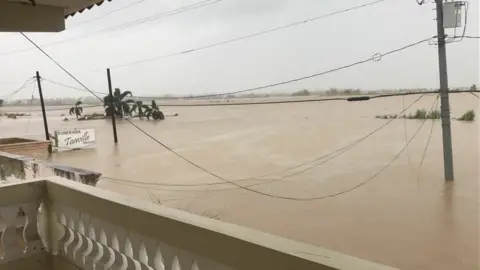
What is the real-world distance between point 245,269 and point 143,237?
372 mm

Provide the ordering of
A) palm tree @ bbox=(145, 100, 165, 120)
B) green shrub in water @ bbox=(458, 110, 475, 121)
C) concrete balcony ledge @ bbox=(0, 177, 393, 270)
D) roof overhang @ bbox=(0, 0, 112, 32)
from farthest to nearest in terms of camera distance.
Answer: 1. palm tree @ bbox=(145, 100, 165, 120)
2. green shrub in water @ bbox=(458, 110, 475, 121)
3. roof overhang @ bbox=(0, 0, 112, 32)
4. concrete balcony ledge @ bbox=(0, 177, 393, 270)

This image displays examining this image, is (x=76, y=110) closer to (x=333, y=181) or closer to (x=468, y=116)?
(x=333, y=181)

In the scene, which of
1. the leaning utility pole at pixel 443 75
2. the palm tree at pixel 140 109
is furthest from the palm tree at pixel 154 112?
the leaning utility pole at pixel 443 75

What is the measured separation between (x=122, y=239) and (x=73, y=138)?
13.6 metres

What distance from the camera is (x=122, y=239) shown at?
1194 mm

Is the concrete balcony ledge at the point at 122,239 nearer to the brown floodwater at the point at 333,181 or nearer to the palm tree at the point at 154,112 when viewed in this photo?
the brown floodwater at the point at 333,181

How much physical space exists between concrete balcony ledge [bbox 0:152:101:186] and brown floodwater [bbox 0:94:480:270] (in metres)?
1.58

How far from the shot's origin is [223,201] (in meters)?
12.8

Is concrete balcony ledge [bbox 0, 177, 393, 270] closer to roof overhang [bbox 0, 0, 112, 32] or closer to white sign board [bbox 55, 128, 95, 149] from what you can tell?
roof overhang [bbox 0, 0, 112, 32]

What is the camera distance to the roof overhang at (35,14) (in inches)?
95.9

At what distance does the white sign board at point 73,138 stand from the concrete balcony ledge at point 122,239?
12.2m

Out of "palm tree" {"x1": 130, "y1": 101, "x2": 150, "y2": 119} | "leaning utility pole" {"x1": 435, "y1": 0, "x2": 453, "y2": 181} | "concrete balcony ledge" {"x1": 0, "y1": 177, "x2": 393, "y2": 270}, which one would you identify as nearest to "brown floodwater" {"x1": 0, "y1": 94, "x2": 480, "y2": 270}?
"palm tree" {"x1": 130, "y1": 101, "x2": 150, "y2": 119}

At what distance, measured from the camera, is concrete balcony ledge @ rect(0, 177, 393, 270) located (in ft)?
2.60

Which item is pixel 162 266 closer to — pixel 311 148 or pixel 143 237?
pixel 143 237
